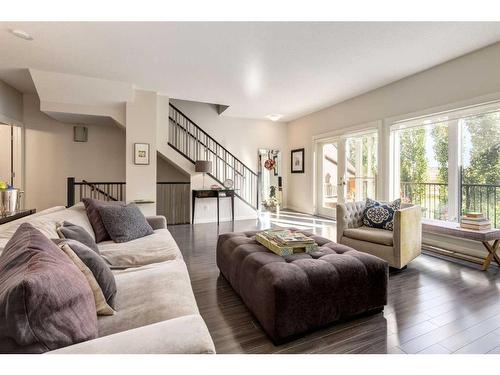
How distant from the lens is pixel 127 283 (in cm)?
150

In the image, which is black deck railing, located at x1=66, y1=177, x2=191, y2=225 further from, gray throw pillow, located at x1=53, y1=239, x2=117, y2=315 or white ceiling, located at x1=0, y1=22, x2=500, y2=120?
gray throw pillow, located at x1=53, y1=239, x2=117, y2=315

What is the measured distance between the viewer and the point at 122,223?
2.43 m

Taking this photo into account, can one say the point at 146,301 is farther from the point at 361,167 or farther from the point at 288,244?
the point at 361,167

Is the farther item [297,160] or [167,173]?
[297,160]

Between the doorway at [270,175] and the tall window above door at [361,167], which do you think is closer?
the tall window above door at [361,167]

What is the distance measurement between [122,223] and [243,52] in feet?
8.40

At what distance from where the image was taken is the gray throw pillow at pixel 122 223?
2.38m

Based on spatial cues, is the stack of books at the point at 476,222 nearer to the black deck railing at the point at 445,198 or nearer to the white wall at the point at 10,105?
the black deck railing at the point at 445,198

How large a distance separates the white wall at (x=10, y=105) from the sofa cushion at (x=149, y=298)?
475 centimetres

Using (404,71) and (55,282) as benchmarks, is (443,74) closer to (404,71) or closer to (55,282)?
(404,71)

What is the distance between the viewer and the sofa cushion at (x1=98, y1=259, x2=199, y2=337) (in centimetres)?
112

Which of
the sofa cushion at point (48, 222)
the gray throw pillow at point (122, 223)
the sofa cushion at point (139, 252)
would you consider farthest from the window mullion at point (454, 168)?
the sofa cushion at point (48, 222)

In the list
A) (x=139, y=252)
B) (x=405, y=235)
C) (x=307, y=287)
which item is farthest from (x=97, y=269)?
(x=405, y=235)
